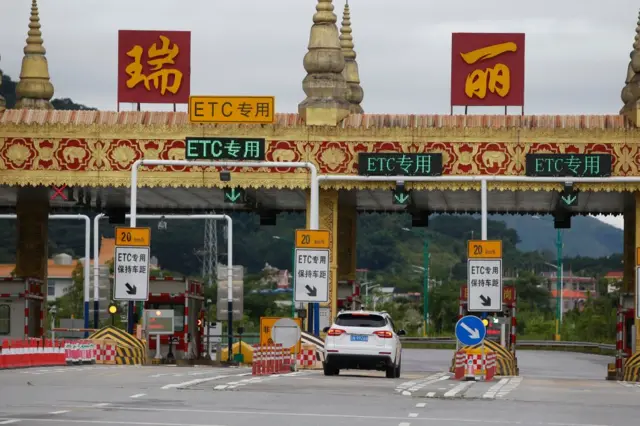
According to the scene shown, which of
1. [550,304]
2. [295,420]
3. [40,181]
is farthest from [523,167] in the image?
[550,304]

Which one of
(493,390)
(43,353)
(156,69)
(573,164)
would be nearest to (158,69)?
(156,69)

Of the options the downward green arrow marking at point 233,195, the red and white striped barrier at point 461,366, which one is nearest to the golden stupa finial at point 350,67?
the downward green arrow marking at point 233,195

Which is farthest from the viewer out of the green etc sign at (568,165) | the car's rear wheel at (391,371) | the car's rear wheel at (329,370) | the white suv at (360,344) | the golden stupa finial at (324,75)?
the golden stupa finial at (324,75)

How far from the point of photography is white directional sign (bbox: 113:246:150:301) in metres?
40.8

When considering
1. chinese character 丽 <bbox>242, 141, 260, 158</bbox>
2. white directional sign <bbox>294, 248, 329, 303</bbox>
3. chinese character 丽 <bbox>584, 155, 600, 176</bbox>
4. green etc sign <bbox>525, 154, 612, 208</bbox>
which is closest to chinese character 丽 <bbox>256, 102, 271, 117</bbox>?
chinese character 丽 <bbox>242, 141, 260, 158</bbox>

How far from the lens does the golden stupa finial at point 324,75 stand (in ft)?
147

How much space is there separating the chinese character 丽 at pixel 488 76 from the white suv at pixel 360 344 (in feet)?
38.6

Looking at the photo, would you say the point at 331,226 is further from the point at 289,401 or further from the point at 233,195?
the point at 289,401

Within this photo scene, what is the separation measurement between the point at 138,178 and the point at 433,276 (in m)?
129

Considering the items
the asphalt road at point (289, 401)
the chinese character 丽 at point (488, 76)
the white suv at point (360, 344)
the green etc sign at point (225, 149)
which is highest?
the chinese character 丽 at point (488, 76)

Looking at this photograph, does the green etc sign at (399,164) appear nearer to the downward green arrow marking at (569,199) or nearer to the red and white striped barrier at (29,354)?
the downward green arrow marking at (569,199)

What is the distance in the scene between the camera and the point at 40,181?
45062 mm

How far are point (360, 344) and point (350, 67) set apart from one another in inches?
850

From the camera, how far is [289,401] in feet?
75.5
